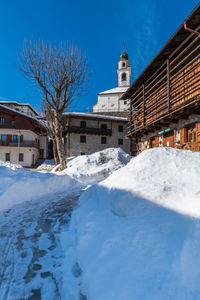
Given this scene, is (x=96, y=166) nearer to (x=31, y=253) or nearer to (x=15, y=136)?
(x=31, y=253)

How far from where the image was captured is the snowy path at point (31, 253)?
210cm

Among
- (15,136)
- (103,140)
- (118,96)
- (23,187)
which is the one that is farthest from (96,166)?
(118,96)

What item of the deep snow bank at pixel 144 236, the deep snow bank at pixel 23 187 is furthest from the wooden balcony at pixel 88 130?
the deep snow bank at pixel 144 236

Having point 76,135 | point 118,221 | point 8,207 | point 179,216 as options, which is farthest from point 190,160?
point 76,135

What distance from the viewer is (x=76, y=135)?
85.1 ft

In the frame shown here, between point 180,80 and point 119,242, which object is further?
point 180,80

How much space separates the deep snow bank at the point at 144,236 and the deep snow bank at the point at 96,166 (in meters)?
6.39

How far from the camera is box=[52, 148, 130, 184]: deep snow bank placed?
11070mm

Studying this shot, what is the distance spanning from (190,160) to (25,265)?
444 centimetres

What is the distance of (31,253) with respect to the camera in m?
2.87

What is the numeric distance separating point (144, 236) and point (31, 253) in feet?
6.48

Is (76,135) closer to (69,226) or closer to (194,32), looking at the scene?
(194,32)

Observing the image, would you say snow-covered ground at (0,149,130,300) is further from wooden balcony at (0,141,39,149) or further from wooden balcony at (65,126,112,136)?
wooden balcony at (0,141,39,149)

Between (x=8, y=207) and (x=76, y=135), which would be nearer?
(x=8, y=207)
